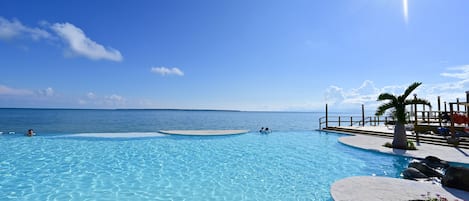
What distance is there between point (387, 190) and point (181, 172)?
247 inches

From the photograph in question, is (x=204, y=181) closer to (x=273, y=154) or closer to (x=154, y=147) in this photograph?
(x=273, y=154)

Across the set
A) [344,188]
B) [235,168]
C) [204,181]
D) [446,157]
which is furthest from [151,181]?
[446,157]

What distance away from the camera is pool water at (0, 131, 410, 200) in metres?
6.62

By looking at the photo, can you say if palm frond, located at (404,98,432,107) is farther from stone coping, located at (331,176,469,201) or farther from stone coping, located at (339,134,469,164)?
stone coping, located at (331,176,469,201)

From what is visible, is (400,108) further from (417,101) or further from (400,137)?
(400,137)

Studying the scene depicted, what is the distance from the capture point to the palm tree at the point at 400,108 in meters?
11.6

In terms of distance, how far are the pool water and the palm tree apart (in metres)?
1.73

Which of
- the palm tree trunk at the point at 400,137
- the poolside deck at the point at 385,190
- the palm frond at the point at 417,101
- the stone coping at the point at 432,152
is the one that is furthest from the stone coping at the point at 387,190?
the palm frond at the point at 417,101

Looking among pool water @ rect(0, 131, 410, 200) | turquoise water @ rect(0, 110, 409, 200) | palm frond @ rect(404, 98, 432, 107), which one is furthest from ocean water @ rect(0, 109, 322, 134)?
palm frond @ rect(404, 98, 432, 107)

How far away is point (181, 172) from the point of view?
8.73 m

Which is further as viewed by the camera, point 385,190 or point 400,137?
point 400,137

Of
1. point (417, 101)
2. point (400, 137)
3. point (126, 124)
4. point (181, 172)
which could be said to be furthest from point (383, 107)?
point (126, 124)

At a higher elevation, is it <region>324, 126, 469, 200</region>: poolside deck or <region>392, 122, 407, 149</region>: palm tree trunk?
<region>392, 122, 407, 149</region>: palm tree trunk

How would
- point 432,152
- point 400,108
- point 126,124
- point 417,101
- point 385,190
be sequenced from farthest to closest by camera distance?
point 126,124 < point 400,108 < point 417,101 < point 432,152 < point 385,190
